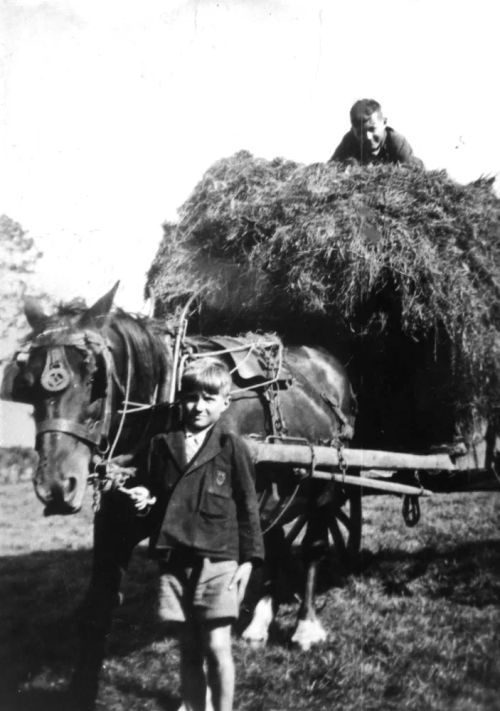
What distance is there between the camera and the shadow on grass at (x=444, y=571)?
527 centimetres

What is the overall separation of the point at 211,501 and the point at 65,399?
0.80m

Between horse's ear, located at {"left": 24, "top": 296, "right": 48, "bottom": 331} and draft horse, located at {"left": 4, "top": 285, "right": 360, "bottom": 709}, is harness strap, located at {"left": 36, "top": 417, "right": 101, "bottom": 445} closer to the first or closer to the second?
draft horse, located at {"left": 4, "top": 285, "right": 360, "bottom": 709}

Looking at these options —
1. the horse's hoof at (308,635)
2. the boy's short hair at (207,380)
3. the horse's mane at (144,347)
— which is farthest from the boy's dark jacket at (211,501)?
the horse's hoof at (308,635)

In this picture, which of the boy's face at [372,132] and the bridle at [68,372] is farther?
the boy's face at [372,132]

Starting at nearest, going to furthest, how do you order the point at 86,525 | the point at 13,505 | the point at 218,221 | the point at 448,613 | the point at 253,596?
the point at 448,613
the point at 218,221
the point at 253,596
the point at 86,525
the point at 13,505

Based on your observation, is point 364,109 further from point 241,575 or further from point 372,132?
point 241,575

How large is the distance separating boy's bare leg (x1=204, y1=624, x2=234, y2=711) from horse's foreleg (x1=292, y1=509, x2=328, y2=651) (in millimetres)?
1633

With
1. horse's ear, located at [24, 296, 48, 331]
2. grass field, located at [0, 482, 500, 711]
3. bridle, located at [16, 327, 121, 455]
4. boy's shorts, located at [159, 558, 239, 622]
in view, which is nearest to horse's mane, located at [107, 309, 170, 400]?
bridle, located at [16, 327, 121, 455]

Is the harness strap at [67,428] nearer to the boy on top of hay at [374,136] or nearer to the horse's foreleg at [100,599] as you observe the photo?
the horse's foreleg at [100,599]

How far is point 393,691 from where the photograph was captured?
363 centimetres

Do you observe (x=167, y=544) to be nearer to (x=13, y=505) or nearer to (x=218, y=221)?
(x=218, y=221)

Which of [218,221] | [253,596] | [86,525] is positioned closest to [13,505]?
[86,525]

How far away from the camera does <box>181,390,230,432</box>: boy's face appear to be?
298 cm

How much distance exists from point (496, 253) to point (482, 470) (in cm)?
168
